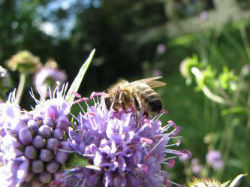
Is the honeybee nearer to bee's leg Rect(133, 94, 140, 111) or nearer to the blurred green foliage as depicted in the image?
bee's leg Rect(133, 94, 140, 111)

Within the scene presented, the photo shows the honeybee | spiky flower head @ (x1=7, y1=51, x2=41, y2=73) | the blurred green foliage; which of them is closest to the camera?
the honeybee

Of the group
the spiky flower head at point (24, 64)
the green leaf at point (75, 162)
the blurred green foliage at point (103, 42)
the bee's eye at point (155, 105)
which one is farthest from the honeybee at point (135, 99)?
the blurred green foliage at point (103, 42)

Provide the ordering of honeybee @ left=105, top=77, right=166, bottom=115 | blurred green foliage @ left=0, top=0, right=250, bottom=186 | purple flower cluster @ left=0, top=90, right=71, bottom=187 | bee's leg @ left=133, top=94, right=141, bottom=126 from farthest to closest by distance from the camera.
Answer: blurred green foliage @ left=0, top=0, right=250, bottom=186 → honeybee @ left=105, top=77, right=166, bottom=115 → bee's leg @ left=133, top=94, right=141, bottom=126 → purple flower cluster @ left=0, top=90, right=71, bottom=187

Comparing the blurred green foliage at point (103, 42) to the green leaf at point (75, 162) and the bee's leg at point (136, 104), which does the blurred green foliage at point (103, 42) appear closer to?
the bee's leg at point (136, 104)

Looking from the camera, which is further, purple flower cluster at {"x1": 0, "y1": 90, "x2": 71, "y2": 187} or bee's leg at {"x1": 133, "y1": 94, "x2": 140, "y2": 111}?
bee's leg at {"x1": 133, "y1": 94, "x2": 140, "y2": 111}

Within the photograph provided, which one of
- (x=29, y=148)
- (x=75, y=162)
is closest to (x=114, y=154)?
(x=75, y=162)

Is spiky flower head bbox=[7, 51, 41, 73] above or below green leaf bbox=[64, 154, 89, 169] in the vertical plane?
above

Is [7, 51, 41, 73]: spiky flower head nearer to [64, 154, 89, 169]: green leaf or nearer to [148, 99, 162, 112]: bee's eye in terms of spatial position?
[148, 99, 162, 112]: bee's eye

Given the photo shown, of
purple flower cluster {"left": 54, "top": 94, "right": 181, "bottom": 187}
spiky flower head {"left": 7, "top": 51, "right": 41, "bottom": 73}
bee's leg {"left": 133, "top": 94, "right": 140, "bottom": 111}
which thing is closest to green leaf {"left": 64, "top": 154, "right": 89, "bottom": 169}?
purple flower cluster {"left": 54, "top": 94, "right": 181, "bottom": 187}
